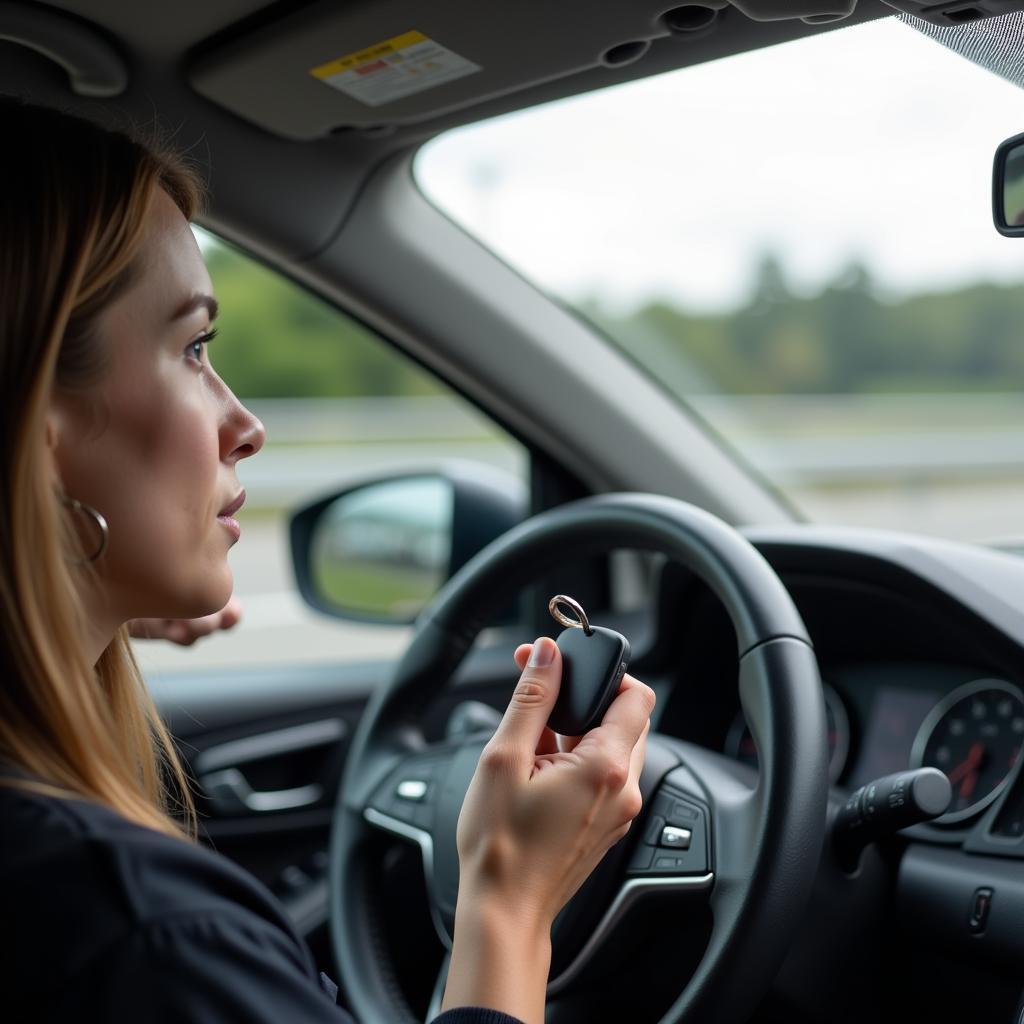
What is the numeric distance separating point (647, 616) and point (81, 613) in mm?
1526

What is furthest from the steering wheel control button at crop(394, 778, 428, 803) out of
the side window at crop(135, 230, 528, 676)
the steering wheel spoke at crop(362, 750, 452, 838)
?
the side window at crop(135, 230, 528, 676)

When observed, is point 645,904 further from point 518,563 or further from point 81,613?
point 81,613

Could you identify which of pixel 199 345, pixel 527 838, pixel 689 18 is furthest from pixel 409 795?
pixel 689 18

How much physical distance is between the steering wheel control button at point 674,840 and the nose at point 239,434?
64 centimetres

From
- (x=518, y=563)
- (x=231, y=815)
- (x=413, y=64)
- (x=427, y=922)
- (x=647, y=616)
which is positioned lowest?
(x=231, y=815)

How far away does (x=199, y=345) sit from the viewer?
1.29 metres

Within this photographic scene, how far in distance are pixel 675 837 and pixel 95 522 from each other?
0.75 meters

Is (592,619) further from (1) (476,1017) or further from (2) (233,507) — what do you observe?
(1) (476,1017)

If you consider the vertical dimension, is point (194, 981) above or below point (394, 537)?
above

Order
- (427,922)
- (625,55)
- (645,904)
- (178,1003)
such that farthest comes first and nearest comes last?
(427,922)
(625,55)
(645,904)
(178,1003)

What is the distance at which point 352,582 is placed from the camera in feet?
9.50

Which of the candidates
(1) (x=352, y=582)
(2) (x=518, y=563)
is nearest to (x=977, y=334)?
(1) (x=352, y=582)

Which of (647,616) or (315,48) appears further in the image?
(647,616)

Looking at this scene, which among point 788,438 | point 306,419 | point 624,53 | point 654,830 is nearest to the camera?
point 654,830
